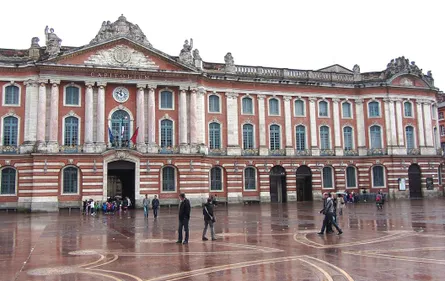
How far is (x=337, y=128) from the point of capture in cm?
5369

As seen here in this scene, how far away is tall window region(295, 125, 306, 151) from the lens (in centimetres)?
5225

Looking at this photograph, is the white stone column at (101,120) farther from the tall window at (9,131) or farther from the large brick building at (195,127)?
the tall window at (9,131)

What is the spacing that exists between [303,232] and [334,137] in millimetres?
35055

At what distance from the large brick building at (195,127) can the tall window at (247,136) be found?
4.5 inches

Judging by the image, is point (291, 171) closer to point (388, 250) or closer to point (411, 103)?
point (411, 103)

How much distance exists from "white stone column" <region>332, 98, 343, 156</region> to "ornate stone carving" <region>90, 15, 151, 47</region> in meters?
23.2

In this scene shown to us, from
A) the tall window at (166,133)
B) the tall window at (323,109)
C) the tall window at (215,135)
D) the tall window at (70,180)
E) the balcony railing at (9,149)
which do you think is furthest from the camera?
the tall window at (323,109)

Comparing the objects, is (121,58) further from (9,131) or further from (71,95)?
(9,131)

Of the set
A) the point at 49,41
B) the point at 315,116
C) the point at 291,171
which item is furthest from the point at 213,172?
the point at 49,41

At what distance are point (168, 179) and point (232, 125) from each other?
953cm

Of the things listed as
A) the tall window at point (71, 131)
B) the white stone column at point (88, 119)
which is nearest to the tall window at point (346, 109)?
the white stone column at point (88, 119)

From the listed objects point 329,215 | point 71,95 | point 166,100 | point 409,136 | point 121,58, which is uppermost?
point 121,58

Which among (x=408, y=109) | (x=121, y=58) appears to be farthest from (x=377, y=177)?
(x=121, y=58)

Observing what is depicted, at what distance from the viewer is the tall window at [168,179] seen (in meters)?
45.1
